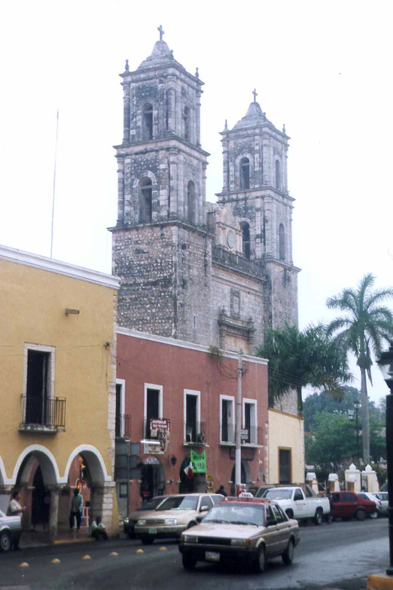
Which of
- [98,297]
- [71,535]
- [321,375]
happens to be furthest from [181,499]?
[321,375]

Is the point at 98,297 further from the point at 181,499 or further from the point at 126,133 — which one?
the point at 126,133

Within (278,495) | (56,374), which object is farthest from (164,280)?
(56,374)

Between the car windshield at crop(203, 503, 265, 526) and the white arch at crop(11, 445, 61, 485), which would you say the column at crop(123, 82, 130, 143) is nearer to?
the white arch at crop(11, 445, 61, 485)

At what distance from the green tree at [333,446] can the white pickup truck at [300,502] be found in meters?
46.2

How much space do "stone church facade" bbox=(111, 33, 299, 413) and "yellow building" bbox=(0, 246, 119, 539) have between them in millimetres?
21915

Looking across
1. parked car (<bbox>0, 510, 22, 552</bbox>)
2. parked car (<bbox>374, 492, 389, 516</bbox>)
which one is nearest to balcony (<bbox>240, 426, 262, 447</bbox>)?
parked car (<bbox>374, 492, 389, 516</bbox>)

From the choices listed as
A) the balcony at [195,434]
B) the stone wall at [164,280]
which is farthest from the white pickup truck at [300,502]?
the stone wall at [164,280]

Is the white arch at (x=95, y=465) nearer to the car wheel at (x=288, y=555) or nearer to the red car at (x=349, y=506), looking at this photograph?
the car wheel at (x=288, y=555)

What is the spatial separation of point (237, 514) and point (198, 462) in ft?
57.8

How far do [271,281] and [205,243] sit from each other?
10.1m

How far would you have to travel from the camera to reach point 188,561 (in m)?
17.3

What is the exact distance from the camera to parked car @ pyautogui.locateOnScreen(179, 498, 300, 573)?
55.2ft

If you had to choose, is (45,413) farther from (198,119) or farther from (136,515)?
(198,119)

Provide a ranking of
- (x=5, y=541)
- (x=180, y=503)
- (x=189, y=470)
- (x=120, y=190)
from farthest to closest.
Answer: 1. (x=120, y=190)
2. (x=189, y=470)
3. (x=180, y=503)
4. (x=5, y=541)
